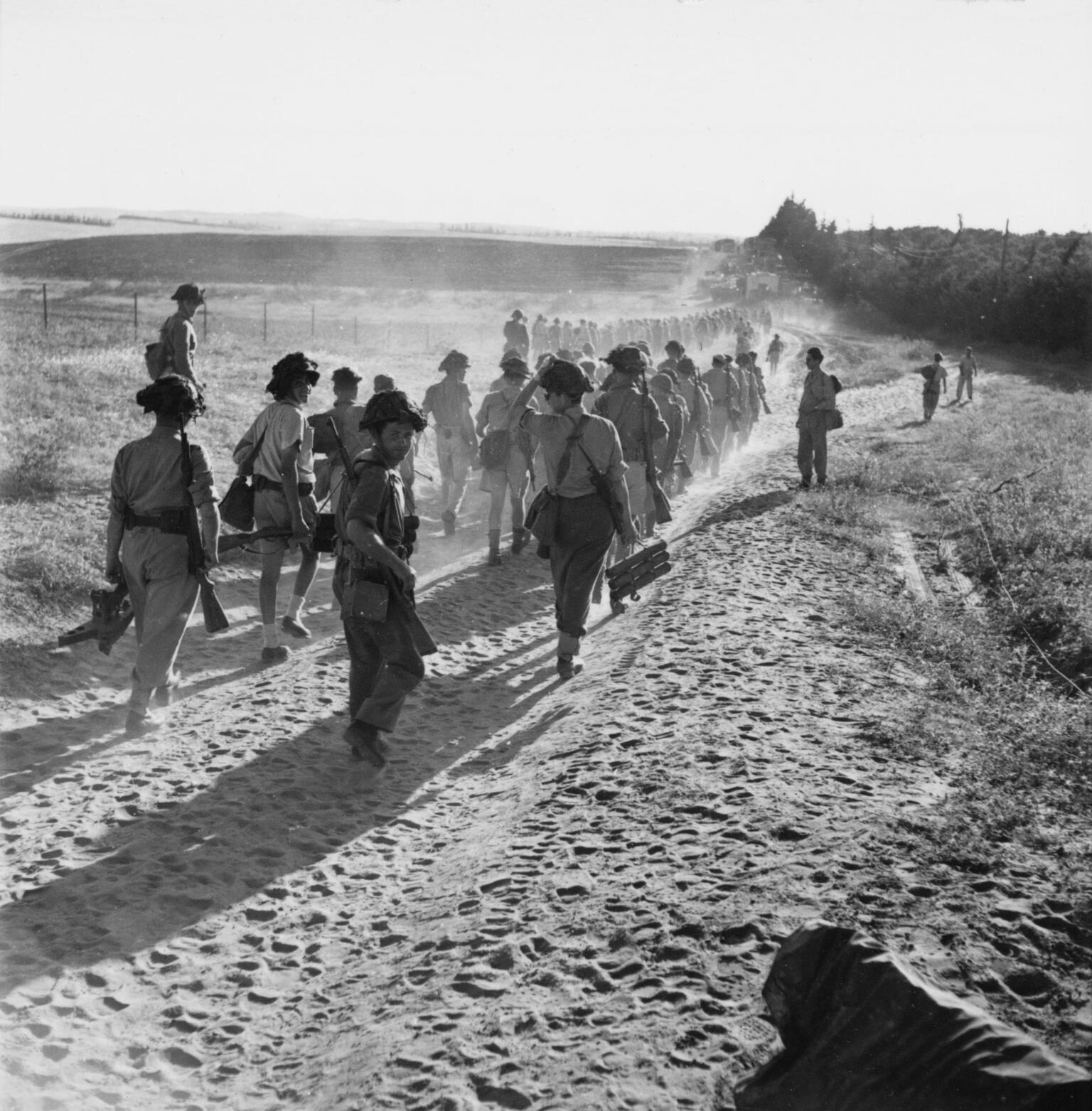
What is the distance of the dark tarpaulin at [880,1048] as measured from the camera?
2.79 m

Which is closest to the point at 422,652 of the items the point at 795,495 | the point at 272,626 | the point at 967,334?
the point at 272,626

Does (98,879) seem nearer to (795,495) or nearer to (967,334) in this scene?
(795,495)

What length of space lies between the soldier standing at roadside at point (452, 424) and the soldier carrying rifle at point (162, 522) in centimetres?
528

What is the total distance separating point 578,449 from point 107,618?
9.60 ft

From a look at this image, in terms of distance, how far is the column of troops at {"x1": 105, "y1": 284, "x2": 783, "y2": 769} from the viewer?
5.89m

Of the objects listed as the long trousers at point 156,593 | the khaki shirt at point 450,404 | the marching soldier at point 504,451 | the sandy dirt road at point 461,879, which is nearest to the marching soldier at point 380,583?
the sandy dirt road at point 461,879

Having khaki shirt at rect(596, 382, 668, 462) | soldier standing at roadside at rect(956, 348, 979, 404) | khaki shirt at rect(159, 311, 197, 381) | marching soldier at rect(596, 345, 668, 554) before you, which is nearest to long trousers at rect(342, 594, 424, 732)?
marching soldier at rect(596, 345, 668, 554)

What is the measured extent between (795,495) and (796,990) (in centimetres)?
1198

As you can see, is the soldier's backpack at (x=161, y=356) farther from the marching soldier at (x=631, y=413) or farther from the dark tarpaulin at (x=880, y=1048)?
the dark tarpaulin at (x=880, y=1048)

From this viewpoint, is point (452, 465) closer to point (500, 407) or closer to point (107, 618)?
Result: point (500, 407)

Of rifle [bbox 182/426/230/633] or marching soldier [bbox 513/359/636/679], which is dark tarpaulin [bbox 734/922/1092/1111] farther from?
marching soldier [bbox 513/359/636/679]

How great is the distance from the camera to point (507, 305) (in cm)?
6600

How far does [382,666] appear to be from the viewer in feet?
20.3

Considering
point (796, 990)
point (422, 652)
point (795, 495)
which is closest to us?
point (796, 990)
